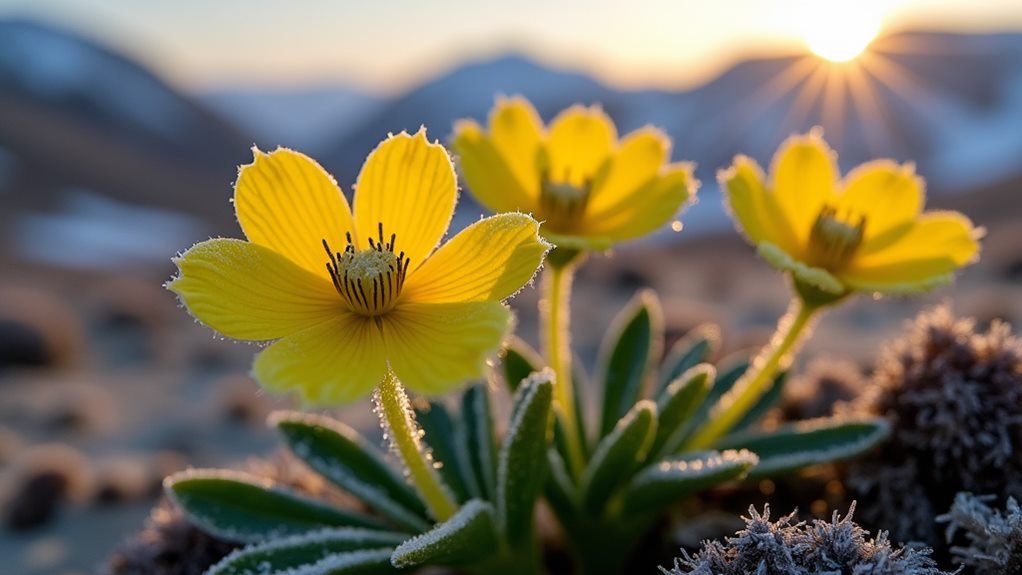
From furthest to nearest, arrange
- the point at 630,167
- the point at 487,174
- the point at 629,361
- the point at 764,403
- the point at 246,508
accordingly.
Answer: the point at 629,361 < the point at 764,403 < the point at 630,167 < the point at 487,174 < the point at 246,508

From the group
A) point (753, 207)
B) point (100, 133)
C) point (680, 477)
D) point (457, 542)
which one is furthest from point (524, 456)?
point (100, 133)

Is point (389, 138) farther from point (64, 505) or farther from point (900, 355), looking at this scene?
point (64, 505)

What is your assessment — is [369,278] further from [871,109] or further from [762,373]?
[871,109]

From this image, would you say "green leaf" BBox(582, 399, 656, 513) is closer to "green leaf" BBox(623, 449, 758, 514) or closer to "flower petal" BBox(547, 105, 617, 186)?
"green leaf" BBox(623, 449, 758, 514)

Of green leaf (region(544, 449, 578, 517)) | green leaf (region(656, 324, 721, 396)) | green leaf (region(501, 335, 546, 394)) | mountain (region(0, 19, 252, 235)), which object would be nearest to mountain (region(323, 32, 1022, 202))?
mountain (region(0, 19, 252, 235))

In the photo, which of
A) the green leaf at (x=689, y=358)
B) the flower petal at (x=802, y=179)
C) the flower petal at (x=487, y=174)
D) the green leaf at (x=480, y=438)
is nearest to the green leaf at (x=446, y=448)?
the green leaf at (x=480, y=438)

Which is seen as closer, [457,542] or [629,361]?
[457,542]

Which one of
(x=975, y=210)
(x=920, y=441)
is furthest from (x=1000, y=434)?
(x=975, y=210)
